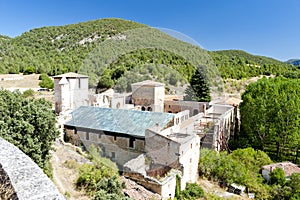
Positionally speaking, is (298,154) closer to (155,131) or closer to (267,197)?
(267,197)

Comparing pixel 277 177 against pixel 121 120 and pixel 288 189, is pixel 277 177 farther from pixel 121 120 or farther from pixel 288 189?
pixel 121 120

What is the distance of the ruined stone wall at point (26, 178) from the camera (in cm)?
345

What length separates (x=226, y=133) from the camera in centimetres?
1914

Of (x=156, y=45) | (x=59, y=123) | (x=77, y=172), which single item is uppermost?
(x=156, y=45)

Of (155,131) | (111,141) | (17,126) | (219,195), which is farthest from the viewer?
(111,141)

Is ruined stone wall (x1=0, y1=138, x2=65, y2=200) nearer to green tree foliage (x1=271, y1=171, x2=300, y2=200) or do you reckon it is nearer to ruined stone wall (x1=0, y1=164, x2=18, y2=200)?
ruined stone wall (x1=0, y1=164, x2=18, y2=200)

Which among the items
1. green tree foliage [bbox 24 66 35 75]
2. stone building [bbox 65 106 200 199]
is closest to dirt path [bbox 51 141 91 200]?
stone building [bbox 65 106 200 199]

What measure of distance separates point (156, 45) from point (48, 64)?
36740 mm

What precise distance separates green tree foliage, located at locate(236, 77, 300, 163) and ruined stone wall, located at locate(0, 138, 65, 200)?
16.8m

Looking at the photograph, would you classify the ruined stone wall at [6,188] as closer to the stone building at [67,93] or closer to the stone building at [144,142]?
the stone building at [144,142]

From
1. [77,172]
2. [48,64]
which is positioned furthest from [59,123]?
[48,64]

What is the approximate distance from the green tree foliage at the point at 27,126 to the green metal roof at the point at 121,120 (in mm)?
4146

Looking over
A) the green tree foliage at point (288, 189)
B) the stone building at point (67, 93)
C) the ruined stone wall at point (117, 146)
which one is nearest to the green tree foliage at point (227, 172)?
the green tree foliage at point (288, 189)

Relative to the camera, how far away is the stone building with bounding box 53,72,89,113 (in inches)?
676
